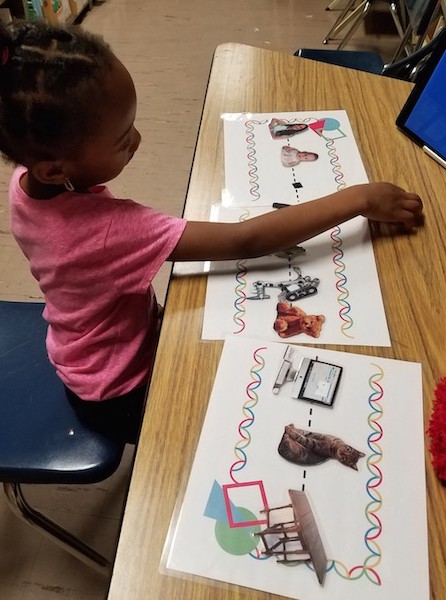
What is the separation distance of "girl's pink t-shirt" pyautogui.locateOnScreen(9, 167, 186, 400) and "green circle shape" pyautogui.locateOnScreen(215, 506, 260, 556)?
0.31 metres

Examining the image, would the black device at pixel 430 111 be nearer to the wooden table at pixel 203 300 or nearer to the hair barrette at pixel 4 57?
the wooden table at pixel 203 300

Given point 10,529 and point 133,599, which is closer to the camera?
point 133,599

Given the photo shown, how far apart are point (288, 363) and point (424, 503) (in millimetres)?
207

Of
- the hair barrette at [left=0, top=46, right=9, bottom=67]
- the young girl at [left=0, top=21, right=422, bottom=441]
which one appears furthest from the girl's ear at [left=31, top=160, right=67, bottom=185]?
the hair barrette at [left=0, top=46, right=9, bottom=67]

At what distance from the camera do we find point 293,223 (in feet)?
2.51

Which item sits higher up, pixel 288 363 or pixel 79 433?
pixel 288 363

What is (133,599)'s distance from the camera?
0.49 m

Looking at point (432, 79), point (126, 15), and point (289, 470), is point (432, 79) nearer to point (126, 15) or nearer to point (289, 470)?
point (289, 470)

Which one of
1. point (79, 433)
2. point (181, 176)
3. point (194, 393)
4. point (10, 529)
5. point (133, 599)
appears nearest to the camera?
point (133, 599)

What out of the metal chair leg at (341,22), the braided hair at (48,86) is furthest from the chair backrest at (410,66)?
the metal chair leg at (341,22)

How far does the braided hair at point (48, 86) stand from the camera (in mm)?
560

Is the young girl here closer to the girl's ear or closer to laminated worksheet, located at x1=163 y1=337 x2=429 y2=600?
the girl's ear

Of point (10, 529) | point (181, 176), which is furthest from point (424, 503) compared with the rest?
point (181, 176)

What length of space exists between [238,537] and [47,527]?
525 mm
